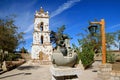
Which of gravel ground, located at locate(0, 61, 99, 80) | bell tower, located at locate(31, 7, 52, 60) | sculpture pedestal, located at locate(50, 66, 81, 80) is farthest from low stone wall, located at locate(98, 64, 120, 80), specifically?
bell tower, located at locate(31, 7, 52, 60)

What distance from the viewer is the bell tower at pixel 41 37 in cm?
3344

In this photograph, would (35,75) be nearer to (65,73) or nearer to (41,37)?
(65,73)

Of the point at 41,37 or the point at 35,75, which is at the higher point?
the point at 41,37

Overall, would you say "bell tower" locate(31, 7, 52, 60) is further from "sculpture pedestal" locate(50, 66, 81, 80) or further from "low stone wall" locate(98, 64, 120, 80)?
"sculpture pedestal" locate(50, 66, 81, 80)

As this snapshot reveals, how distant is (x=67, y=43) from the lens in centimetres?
424

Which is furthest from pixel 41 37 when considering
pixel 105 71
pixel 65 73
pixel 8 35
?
pixel 65 73

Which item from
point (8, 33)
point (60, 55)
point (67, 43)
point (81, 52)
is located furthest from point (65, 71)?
point (81, 52)

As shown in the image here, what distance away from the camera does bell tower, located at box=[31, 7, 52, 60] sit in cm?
3344

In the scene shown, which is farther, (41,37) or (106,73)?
(41,37)

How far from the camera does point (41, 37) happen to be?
34.5 meters

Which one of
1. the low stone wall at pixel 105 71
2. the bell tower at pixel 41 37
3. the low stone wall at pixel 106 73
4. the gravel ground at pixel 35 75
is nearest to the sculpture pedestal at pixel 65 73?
the low stone wall at pixel 106 73

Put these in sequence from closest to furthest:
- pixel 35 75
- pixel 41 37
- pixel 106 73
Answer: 1. pixel 106 73
2. pixel 35 75
3. pixel 41 37

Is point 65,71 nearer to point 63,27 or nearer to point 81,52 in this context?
point 81,52

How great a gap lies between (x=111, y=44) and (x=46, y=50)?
530 inches
